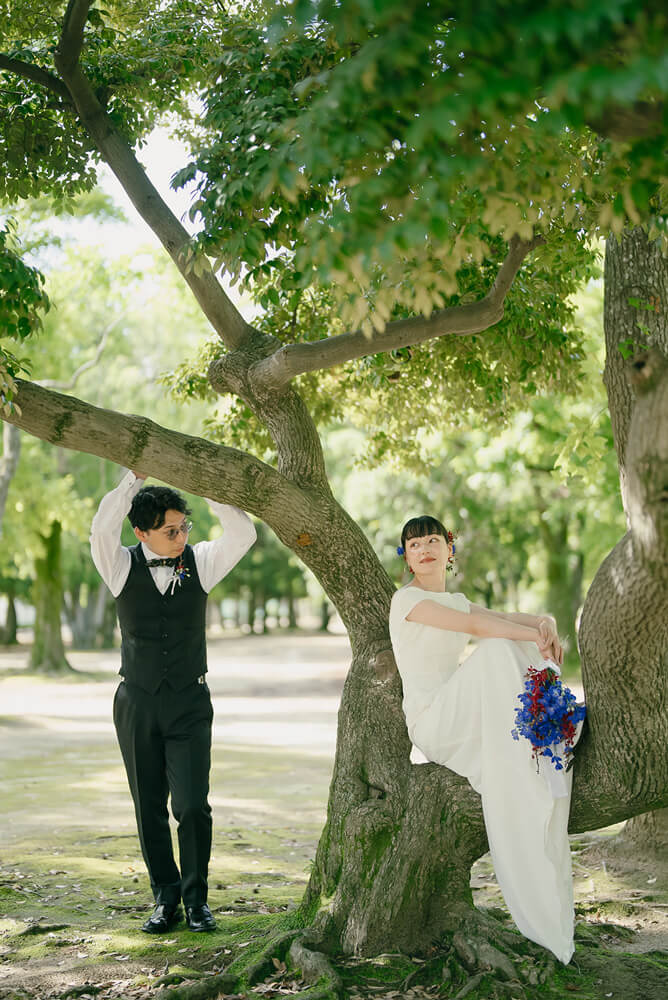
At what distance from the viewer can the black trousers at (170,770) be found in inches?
211

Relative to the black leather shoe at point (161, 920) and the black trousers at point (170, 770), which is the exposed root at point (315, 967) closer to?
the black trousers at point (170, 770)

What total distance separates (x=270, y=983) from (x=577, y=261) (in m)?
4.38

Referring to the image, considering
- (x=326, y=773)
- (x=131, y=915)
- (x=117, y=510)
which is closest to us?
(x=117, y=510)

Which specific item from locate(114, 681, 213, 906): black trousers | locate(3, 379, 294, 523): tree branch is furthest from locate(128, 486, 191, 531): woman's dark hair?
locate(114, 681, 213, 906): black trousers

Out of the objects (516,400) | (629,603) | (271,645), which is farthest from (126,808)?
(271,645)

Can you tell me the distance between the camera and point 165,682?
5.39 meters

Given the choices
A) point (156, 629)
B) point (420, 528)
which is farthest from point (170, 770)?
point (420, 528)

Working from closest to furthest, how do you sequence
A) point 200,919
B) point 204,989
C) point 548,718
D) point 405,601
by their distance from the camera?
point 548,718
point 204,989
point 405,601
point 200,919

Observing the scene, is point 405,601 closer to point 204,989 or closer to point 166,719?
point 166,719

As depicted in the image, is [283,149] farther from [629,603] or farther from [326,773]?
[326,773]

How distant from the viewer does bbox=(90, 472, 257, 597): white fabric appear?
5.23 metres

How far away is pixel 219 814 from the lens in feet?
31.1

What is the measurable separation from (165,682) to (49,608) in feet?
71.1

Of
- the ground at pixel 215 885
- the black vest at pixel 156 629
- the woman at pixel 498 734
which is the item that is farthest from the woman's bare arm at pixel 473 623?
the ground at pixel 215 885
